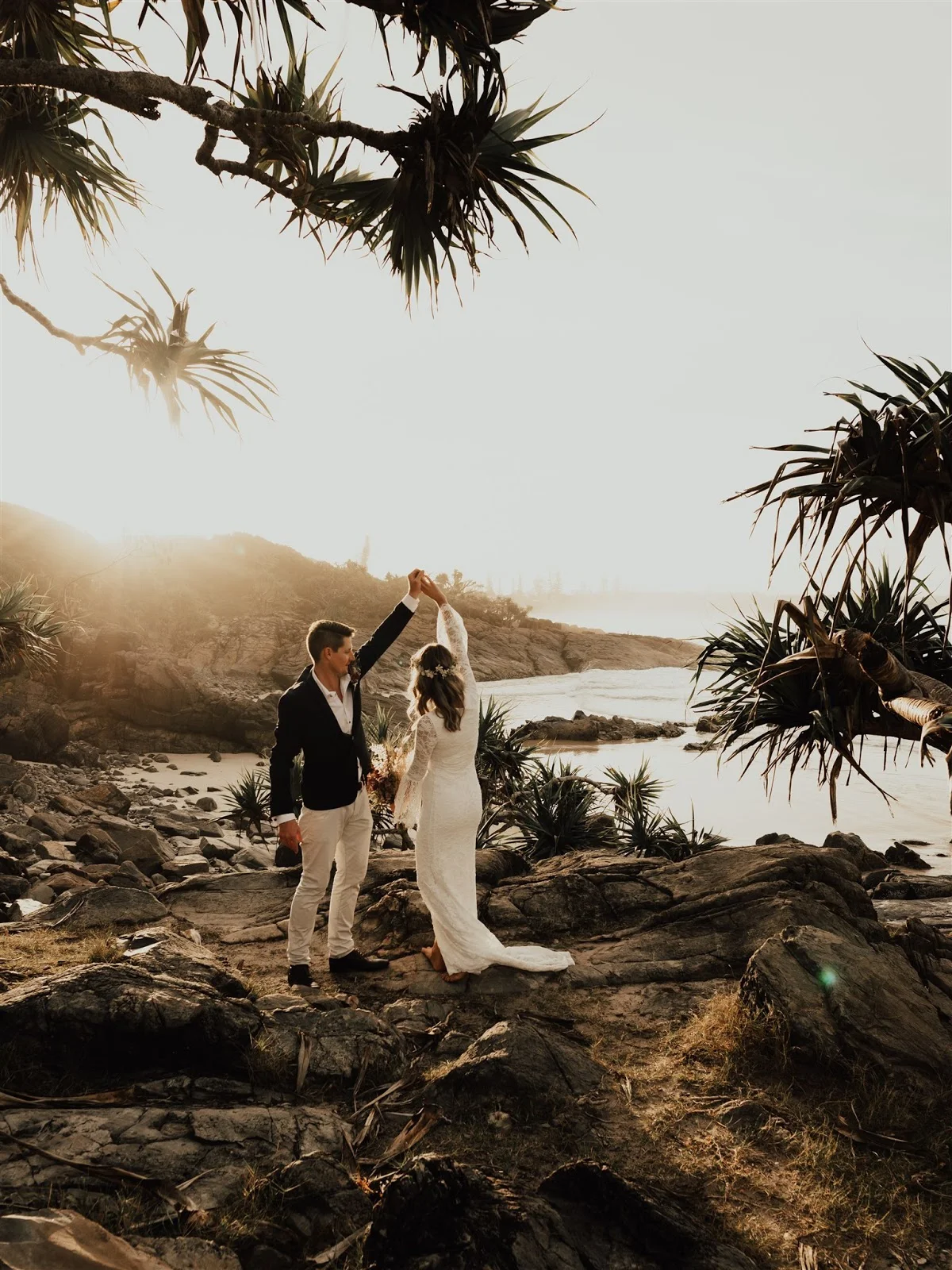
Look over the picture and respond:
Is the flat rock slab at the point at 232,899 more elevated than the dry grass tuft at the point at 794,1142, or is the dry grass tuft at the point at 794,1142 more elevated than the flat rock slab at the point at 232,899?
the dry grass tuft at the point at 794,1142

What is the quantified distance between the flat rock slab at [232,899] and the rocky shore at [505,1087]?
0.14m

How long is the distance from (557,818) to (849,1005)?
604 cm

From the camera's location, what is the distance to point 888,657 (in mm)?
5379

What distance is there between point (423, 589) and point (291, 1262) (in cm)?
405

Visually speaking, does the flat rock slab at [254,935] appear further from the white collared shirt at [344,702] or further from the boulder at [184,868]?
the boulder at [184,868]

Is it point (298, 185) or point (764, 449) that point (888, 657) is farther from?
point (298, 185)

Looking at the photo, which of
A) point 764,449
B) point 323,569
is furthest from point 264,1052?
point 323,569

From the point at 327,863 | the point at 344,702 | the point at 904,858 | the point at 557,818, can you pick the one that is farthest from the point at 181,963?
the point at 904,858

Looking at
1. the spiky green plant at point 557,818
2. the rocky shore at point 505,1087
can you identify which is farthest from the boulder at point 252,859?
the rocky shore at point 505,1087

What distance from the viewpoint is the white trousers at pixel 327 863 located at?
18.6ft

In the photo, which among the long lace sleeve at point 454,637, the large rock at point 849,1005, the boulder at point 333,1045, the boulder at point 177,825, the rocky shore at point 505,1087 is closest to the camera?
the rocky shore at point 505,1087

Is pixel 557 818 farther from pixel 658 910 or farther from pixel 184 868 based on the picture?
pixel 184 868

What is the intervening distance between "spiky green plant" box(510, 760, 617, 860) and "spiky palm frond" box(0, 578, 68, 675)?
28.0 ft

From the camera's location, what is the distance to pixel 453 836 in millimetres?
6074
